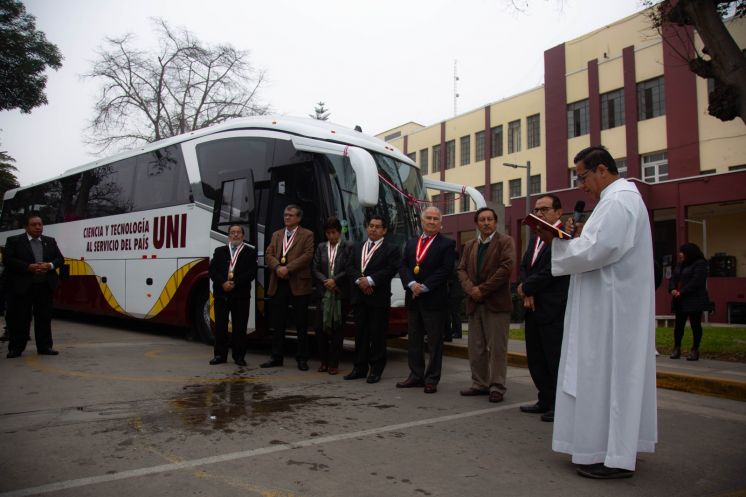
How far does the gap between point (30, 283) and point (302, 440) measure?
19.5ft

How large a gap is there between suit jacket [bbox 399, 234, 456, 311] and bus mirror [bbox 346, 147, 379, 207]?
0.91 metres

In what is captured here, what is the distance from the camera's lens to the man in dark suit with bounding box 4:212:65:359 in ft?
26.2

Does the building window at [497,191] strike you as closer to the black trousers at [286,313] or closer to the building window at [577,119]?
the building window at [577,119]

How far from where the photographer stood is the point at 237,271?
24.8 feet

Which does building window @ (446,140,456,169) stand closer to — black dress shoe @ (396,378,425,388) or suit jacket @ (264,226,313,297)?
suit jacket @ (264,226,313,297)

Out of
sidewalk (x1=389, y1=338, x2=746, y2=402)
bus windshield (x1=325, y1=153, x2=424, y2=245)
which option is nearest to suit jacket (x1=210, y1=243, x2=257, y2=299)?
bus windshield (x1=325, y1=153, x2=424, y2=245)

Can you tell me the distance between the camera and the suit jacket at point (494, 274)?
19.4ft

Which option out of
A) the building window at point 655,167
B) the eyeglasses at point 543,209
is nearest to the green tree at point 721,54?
the eyeglasses at point 543,209

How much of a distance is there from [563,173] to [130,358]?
27761mm

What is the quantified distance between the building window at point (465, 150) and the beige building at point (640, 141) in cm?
118

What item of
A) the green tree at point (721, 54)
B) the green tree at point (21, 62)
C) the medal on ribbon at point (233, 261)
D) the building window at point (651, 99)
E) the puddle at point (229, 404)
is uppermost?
the building window at point (651, 99)

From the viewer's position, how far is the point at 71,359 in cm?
800

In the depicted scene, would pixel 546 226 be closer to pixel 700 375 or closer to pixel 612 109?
pixel 700 375

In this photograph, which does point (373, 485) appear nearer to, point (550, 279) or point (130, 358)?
point (550, 279)
